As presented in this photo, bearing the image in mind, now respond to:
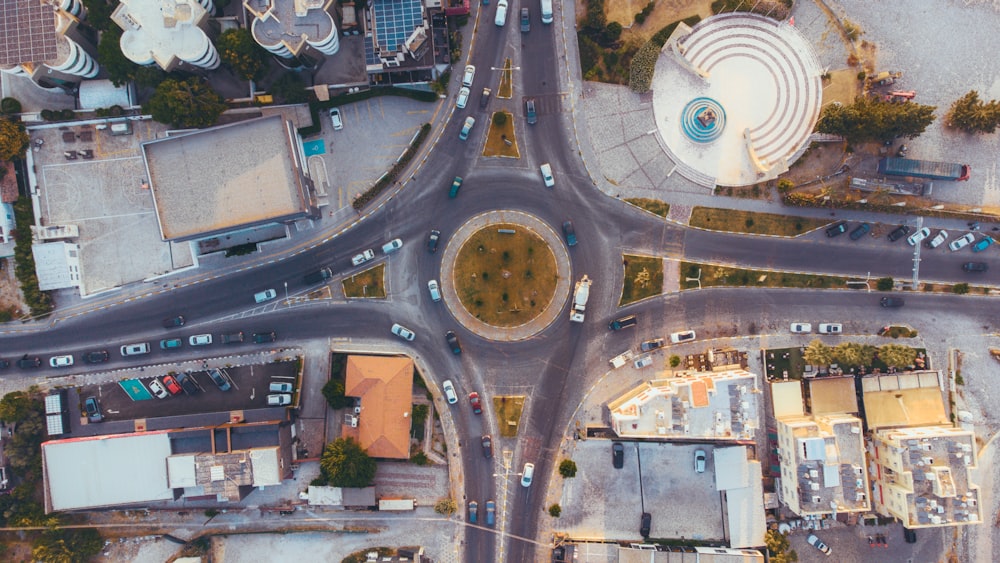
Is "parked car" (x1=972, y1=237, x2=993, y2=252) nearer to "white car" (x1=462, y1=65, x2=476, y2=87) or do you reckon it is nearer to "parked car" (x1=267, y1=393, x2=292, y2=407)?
"white car" (x1=462, y1=65, x2=476, y2=87)

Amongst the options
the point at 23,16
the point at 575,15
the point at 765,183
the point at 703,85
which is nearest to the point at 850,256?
the point at 765,183

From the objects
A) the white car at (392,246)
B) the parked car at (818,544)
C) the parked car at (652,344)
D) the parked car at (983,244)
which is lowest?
the parked car at (818,544)

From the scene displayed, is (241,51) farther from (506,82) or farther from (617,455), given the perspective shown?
(617,455)

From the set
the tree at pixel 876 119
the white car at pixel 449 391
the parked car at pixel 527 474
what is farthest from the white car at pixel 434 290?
the tree at pixel 876 119

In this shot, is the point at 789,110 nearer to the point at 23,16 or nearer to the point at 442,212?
the point at 442,212

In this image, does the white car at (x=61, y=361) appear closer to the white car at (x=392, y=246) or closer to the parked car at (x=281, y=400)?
the parked car at (x=281, y=400)
